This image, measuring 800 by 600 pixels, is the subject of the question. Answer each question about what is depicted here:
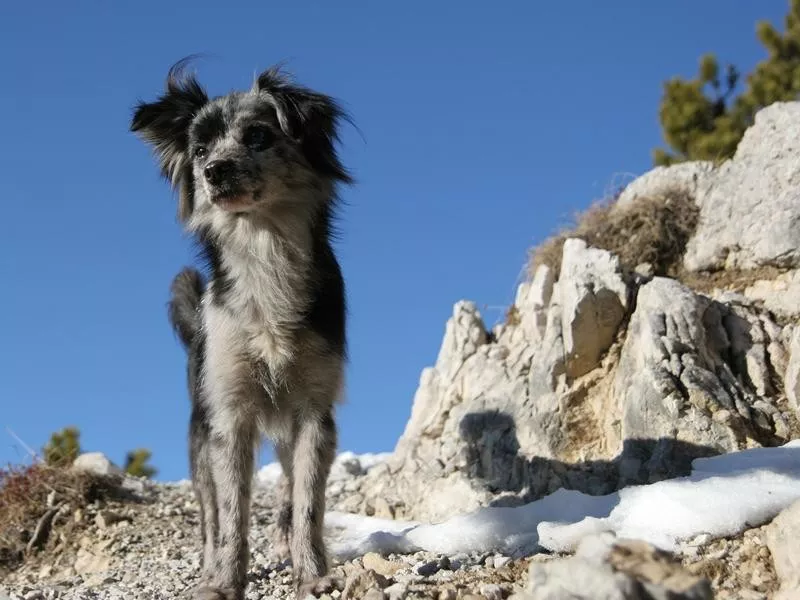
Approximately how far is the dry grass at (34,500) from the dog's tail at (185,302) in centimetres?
406

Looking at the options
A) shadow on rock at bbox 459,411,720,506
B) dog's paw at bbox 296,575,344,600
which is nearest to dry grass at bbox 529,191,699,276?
shadow on rock at bbox 459,411,720,506

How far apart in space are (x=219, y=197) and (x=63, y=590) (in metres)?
4.19

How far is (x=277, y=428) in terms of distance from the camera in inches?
267

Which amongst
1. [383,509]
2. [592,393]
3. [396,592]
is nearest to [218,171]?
[396,592]

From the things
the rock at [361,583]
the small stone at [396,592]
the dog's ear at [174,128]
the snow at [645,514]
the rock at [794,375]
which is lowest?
the small stone at [396,592]

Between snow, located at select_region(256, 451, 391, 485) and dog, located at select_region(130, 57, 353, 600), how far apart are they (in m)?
6.83

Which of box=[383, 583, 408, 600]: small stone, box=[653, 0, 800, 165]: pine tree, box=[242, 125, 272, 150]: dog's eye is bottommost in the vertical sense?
box=[383, 583, 408, 600]: small stone

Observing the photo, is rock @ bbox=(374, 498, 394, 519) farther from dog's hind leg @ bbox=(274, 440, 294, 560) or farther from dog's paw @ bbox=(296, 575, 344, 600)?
dog's paw @ bbox=(296, 575, 344, 600)

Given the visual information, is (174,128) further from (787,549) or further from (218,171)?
(787,549)

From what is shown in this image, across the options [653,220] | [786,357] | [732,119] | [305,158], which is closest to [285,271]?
[305,158]

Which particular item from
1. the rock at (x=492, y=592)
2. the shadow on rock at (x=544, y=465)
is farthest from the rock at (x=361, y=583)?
the shadow on rock at (x=544, y=465)

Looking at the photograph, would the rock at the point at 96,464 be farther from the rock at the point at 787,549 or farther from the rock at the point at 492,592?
the rock at the point at 787,549

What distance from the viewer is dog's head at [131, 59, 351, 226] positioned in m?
6.57

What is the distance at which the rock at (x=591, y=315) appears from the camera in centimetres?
1008
